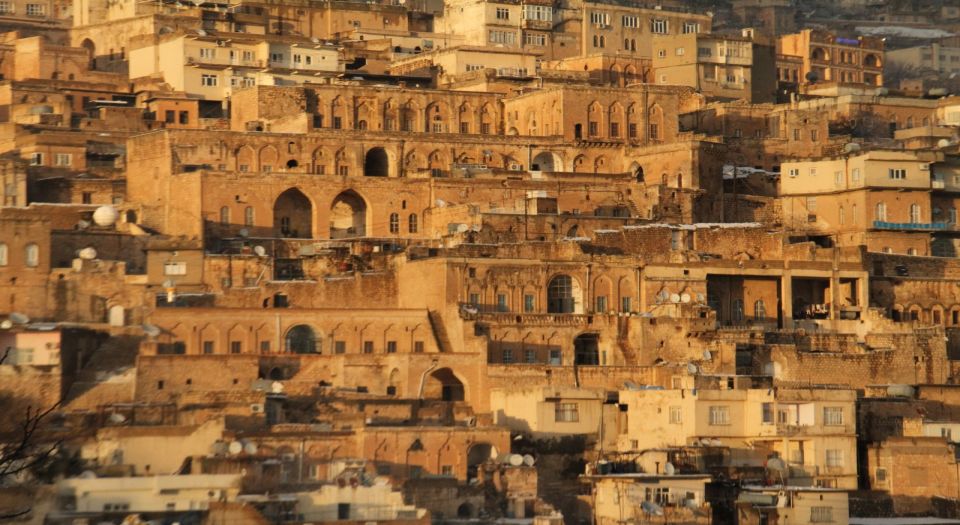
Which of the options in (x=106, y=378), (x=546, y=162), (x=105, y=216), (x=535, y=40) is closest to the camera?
(x=106, y=378)

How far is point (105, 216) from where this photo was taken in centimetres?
7706

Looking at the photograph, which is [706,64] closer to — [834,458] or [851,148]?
[851,148]

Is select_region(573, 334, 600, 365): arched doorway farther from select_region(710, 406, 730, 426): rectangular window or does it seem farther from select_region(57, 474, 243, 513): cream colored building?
select_region(57, 474, 243, 513): cream colored building

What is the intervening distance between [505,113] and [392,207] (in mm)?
10335

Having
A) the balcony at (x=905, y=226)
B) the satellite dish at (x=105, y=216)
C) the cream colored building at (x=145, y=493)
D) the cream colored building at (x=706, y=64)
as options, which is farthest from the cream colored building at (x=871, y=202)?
the cream colored building at (x=145, y=493)

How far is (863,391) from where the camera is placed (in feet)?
237

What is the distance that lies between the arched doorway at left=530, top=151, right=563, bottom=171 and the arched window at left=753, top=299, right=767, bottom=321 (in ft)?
41.7

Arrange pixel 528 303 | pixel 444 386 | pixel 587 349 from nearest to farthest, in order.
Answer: pixel 444 386, pixel 587 349, pixel 528 303

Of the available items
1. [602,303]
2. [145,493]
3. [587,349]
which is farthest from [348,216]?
[145,493]

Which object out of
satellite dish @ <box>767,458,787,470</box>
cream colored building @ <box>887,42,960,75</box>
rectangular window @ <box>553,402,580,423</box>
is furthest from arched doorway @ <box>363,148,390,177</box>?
cream colored building @ <box>887,42,960,75</box>

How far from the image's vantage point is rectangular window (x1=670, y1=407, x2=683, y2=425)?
64.8 m

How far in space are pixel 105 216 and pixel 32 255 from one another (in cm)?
609

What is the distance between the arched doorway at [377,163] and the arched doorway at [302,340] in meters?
16.3

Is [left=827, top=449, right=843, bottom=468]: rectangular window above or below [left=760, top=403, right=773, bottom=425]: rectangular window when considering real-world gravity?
below
